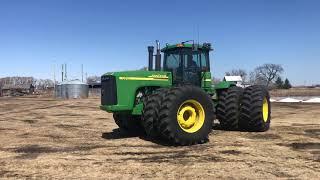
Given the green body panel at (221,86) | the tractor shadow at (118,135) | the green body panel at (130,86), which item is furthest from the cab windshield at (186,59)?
the tractor shadow at (118,135)

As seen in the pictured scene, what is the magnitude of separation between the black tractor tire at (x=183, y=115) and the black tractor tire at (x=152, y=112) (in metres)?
0.18

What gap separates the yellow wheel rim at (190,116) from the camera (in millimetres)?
11773

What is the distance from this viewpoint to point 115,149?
35.9 feet

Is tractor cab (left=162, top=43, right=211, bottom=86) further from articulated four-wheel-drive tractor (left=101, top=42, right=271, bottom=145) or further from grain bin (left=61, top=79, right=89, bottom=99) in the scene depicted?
grain bin (left=61, top=79, right=89, bottom=99)

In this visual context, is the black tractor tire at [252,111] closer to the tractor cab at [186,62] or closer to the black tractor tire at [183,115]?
the tractor cab at [186,62]

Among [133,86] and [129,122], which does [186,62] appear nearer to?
[133,86]

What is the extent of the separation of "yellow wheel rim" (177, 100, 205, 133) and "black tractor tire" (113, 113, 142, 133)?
2.17m

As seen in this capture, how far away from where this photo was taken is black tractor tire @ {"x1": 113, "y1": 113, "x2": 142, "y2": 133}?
45.1 ft

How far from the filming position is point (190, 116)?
478 inches

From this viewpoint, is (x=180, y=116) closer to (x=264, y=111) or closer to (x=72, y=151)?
(x=72, y=151)

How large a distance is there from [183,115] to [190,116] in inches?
11.9

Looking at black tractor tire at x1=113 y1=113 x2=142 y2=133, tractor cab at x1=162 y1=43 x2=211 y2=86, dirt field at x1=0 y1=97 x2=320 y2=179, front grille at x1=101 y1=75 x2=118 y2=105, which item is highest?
tractor cab at x1=162 y1=43 x2=211 y2=86

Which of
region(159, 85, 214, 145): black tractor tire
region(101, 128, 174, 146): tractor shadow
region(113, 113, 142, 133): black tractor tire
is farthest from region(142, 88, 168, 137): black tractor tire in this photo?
region(113, 113, 142, 133): black tractor tire

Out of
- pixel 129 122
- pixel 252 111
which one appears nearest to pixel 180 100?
pixel 129 122
